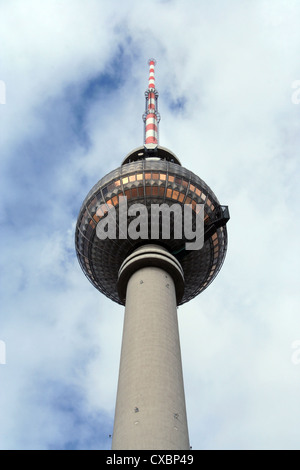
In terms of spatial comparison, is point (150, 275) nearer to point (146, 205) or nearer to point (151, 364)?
point (146, 205)

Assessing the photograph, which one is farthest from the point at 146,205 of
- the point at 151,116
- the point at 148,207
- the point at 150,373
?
the point at 151,116

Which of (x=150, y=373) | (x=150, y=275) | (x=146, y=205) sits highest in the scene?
(x=146, y=205)

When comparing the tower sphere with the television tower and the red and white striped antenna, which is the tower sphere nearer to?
the television tower

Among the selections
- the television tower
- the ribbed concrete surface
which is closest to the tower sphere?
the television tower

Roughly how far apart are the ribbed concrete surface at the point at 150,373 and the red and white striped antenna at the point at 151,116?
72.9ft

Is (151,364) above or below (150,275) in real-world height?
below

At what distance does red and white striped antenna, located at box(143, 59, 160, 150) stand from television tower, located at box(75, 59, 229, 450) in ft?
1.33

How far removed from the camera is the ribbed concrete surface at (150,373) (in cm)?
3050

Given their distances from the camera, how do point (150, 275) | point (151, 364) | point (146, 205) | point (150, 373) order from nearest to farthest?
point (150, 373), point (151, 364), point (150, 275), point (146, 205)

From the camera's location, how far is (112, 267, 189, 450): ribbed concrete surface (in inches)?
1201

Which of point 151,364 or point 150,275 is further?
point 150,275

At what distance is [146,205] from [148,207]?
0.29 meters

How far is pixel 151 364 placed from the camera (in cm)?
3428
